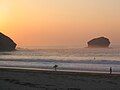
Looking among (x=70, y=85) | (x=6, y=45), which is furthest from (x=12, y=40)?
(x=70, y=85)

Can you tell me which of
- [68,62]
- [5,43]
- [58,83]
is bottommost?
[58,83]

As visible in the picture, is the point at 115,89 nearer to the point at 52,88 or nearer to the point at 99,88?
the point at 99,88

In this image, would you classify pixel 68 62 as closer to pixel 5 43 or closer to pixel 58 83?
pixel 58 83

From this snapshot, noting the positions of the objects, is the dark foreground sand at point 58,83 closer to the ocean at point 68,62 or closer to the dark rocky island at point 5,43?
the ocean at point 68,62

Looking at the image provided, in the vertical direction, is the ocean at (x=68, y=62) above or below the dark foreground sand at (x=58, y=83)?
above

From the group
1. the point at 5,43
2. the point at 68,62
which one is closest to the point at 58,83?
the point at 68,62

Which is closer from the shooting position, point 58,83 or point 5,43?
point 58,83

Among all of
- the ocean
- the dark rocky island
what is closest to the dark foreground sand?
the ocean

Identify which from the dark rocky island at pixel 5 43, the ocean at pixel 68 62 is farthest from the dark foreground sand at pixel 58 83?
the dark rocky island at pixel 5 43

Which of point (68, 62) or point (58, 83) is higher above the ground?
point (68, 62)

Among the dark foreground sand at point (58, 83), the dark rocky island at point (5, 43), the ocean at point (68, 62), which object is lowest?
the dark foreground sand at point (58, 83)

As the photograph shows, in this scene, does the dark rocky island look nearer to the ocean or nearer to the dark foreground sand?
the ocean

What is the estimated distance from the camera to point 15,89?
20656 mm

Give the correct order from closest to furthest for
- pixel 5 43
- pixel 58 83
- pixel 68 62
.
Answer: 1. pixel 58 83
2. pixel 68 62
3. pixel 5 43
